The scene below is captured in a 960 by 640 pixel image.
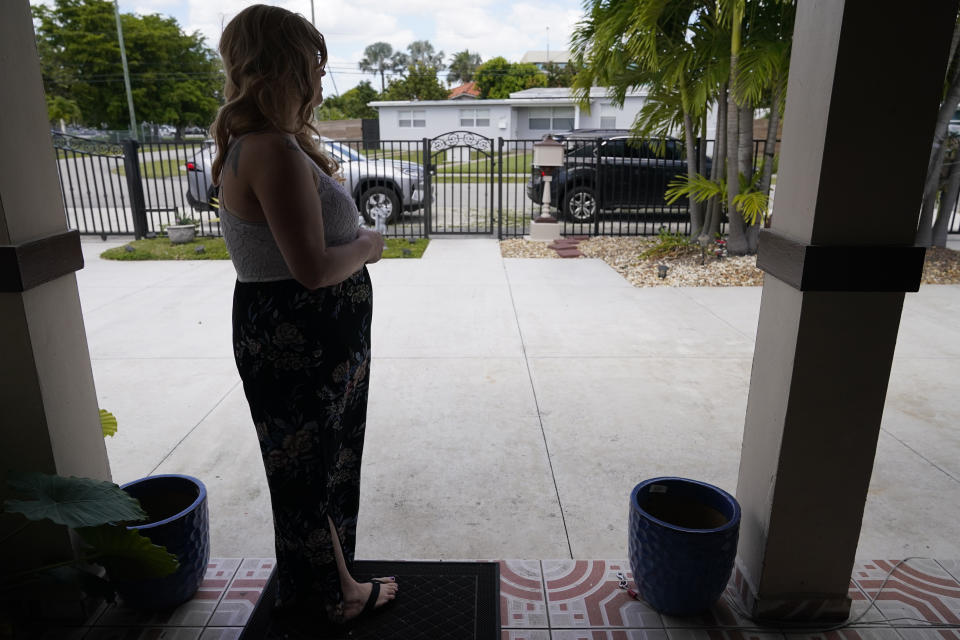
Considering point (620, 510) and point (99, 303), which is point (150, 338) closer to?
point (99, 303)

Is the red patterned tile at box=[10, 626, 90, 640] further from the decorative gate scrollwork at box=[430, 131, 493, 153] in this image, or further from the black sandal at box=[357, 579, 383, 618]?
the decorative gate scrollwork at box=[430, 131, 493, 153]

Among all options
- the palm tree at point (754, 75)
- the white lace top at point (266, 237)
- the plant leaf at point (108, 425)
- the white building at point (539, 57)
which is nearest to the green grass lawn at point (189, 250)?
the palm tree at point (754, 75)

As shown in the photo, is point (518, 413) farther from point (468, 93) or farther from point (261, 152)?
point (468, 93)

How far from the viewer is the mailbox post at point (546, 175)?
29.3ft

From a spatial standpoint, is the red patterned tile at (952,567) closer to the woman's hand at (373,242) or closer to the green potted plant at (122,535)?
the woman's hand at (373,242)

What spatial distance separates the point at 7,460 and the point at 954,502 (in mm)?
3698

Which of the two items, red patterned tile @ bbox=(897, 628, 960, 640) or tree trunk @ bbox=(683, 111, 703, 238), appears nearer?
red patterned tile @ bbox=(897, 628, 960, 640)

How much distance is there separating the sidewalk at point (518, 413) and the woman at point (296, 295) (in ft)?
1.95

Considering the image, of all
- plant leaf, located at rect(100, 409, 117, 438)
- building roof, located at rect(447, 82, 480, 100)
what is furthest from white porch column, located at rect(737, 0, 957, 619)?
building roof, located at rect(447, 82, 480, 100)

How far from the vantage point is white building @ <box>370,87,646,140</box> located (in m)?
35.5

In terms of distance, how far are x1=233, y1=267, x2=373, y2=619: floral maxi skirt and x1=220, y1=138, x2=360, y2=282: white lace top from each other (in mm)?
39

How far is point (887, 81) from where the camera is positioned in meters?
1.65

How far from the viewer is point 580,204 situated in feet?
33.8

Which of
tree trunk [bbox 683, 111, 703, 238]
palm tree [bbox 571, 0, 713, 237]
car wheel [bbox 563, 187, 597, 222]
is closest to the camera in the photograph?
palm tree [bbox 571, 0, 713, 237]
